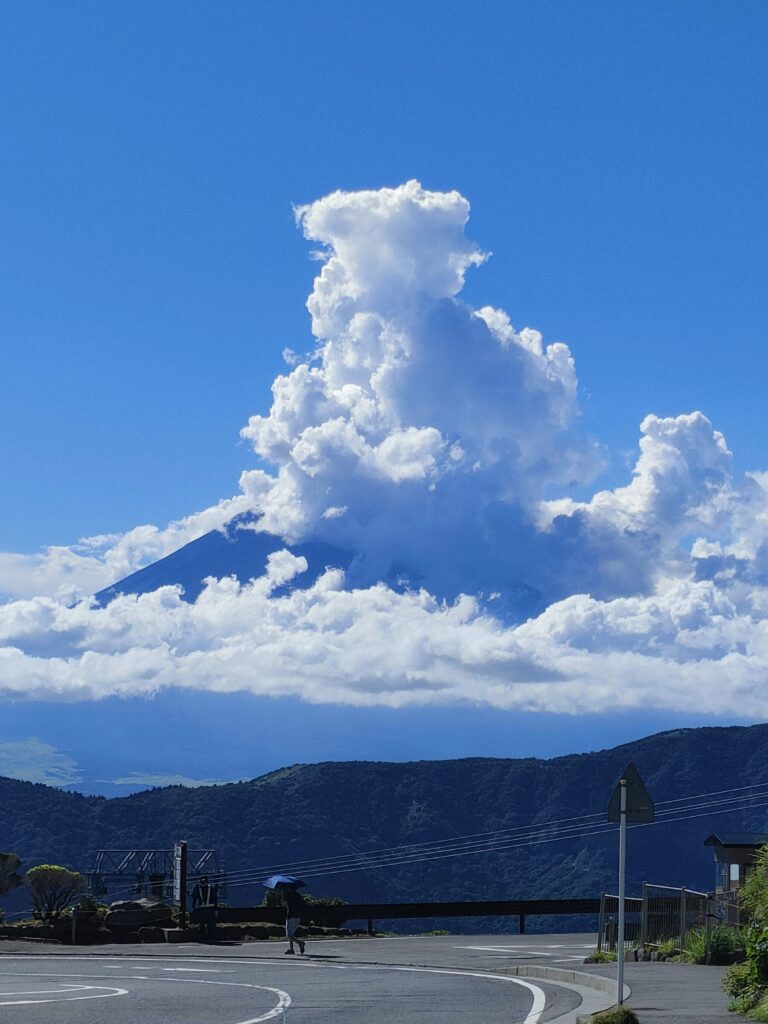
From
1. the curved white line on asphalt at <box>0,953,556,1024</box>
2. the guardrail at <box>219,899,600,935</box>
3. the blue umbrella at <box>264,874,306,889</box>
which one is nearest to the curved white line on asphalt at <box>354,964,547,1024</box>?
the curved white line on asphalt at <box>0,953,556,1024</box>

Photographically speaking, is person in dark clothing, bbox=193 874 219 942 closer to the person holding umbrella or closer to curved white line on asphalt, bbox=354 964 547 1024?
the person holding umbrella

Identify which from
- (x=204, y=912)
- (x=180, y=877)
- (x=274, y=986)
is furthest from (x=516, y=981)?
(x=180, y=877)

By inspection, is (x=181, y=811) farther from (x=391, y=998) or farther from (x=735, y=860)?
(x=391, y=998)

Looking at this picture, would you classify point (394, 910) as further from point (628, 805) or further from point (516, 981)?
point (628, 805)

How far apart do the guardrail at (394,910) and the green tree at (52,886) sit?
5249 millimetres

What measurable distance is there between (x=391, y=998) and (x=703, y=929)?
8.12 m

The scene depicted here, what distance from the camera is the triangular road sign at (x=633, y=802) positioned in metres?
16.6

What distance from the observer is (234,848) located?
182000 mm

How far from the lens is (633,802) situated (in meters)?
16.7

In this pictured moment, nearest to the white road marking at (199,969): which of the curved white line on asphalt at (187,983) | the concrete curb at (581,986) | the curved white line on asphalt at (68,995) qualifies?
the curved white line on asphalt at (187,983)

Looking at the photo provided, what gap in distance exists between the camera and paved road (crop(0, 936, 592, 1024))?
15945 millimetres

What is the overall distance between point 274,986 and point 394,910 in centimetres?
2386

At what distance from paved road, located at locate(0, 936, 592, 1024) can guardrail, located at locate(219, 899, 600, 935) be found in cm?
746

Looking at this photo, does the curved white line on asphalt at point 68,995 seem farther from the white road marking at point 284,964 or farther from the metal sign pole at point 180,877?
the metal sign pole at point 180,877
